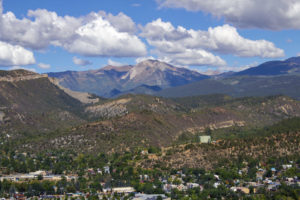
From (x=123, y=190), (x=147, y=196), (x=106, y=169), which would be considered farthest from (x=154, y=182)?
(x=106, y=169)

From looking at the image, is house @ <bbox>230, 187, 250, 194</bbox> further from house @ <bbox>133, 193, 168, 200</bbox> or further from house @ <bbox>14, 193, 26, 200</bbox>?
house @ <bbox>14, 193, 26, 200</bbox>

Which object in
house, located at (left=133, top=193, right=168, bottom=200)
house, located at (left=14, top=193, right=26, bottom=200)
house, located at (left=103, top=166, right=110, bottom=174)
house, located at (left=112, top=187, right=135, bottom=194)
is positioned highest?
house, located at (left=103, top=166, right=110, bottom=174)

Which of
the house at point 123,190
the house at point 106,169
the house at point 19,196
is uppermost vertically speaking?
the house at point 106,169

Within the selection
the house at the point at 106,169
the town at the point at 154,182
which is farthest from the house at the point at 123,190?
the house at the point at 106,169

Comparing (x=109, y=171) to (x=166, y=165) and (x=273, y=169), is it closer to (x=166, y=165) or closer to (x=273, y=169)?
(x=166, y=165)

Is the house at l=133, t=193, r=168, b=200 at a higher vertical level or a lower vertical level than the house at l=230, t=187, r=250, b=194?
lower

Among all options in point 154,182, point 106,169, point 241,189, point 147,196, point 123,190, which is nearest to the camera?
point 147,196

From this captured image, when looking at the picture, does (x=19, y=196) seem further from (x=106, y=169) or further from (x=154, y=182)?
(x=106, y=169)

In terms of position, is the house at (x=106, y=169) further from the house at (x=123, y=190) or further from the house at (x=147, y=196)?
the house at (x=147, y=196)

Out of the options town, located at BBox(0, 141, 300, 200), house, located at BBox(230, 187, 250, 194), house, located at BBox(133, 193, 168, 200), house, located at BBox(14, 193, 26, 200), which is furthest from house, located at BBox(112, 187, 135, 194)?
house, located at BBox(230, 187, 250, 194)

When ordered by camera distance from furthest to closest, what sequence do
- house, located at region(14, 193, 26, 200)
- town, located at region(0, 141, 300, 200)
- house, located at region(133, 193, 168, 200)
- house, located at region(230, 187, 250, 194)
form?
house, located at region(14, 193, 26, 200)
house, located at region(230, 187, 250, 194)
town, located at region(0, 141, 300, 200)
house, located at region(133, 193, 168, 200)

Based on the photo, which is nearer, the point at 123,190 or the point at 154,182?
the point at 123,190
